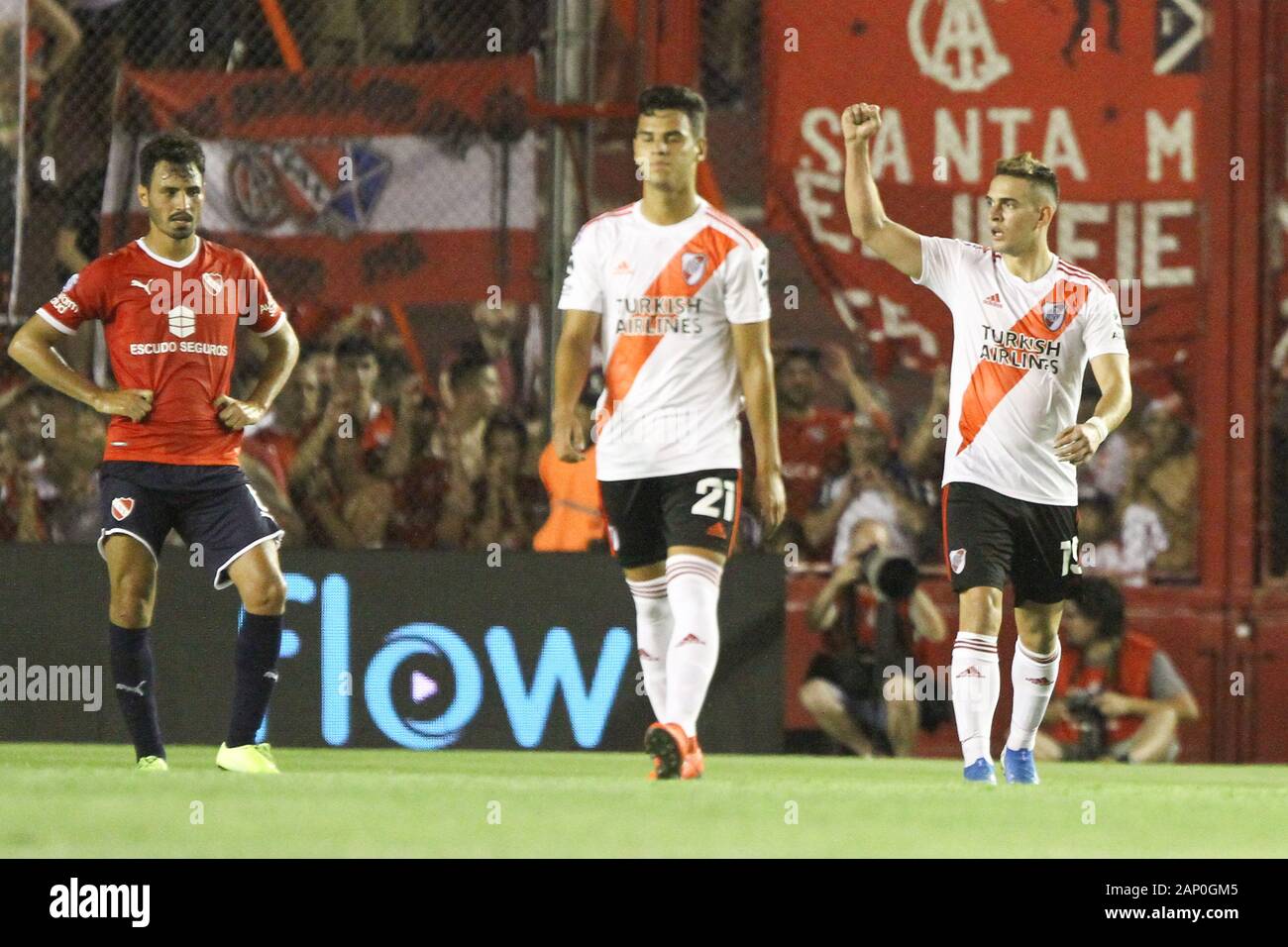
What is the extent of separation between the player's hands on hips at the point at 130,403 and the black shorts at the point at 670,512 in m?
1.43

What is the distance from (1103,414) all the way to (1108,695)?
3279mm

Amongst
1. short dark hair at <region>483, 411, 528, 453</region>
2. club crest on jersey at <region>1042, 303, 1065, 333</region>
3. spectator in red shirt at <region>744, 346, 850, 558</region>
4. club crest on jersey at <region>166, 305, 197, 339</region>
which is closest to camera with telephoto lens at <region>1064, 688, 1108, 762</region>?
spectator in red shirt at <region>744, 346, 850, 558</region>

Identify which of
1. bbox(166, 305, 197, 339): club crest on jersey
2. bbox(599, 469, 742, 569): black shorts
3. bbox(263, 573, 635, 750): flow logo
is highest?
bbox(166, 305, 197, 339): club crest on jersey

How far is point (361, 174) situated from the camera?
10695mm

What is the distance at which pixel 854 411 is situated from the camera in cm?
1081

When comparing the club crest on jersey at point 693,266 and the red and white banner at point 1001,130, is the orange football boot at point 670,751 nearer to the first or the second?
the club crest on jersey at point 693,266

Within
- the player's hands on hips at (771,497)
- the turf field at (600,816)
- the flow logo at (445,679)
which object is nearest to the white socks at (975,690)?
the turf field at (600,816)

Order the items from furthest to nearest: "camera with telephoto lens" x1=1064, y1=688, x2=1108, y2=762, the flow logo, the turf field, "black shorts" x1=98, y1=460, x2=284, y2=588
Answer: "camera with telephoto lens" x1=1064, y1=688, x2=1108, y2=762 → the flow logo → "black shorts" x1=98, y1=460, x2=284, y2=588 → the turf field

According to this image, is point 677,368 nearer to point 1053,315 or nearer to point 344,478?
point 1053,315

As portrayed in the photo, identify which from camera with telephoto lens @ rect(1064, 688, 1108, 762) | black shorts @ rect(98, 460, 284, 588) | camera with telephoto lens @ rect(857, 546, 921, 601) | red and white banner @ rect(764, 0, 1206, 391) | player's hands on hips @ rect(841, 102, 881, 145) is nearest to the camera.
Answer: player's hands on hips @ rect(841, 102, 881, 145)

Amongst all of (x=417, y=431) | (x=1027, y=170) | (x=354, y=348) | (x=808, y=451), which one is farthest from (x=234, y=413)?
(x=808, y=451)

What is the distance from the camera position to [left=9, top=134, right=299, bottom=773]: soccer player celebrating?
746 centimetres

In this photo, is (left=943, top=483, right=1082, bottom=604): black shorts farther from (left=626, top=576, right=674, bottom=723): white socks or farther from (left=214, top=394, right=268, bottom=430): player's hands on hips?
(left=214, top=394, right=268, bottom=430): player's hands on hips

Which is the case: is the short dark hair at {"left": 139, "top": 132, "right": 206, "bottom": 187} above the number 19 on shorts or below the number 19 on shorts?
above
